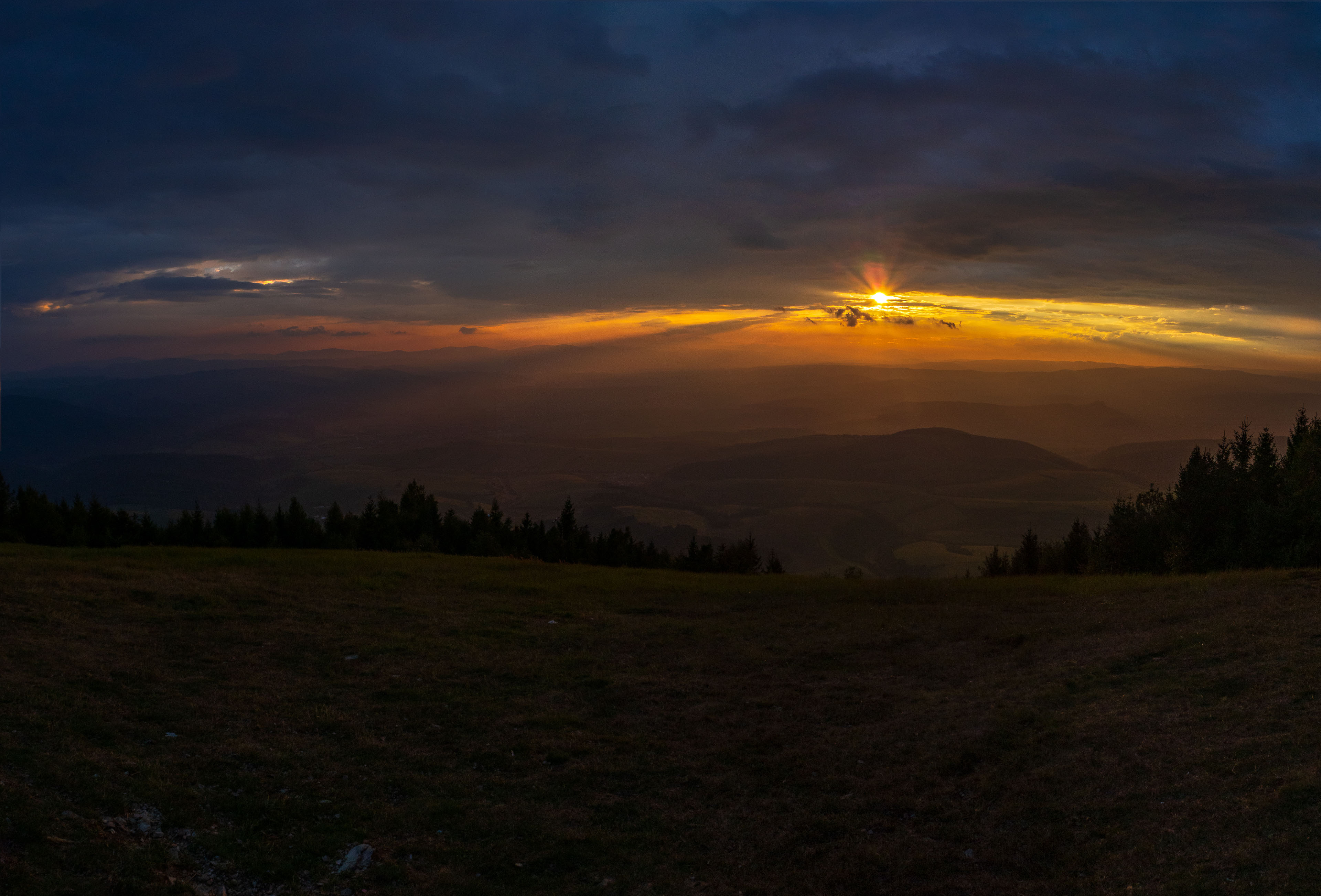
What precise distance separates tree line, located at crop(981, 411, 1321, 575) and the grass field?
12993mm

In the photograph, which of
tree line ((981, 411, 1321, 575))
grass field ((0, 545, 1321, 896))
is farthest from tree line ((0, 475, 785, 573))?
tree line ((981, 411, 1321, 575))

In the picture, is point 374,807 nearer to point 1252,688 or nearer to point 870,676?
point 870,676

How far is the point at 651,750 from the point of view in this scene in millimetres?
13906

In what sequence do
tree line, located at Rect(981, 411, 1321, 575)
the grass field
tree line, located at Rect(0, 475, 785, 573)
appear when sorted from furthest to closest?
tree line, located at Rect(0, 475, 785, 573) → tree line, located at Rect(981, 411, 1321, 575) → the grass field

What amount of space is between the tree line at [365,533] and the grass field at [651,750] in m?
19.4

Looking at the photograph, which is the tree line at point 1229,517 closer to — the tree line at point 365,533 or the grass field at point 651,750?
the grass field at point 651,750

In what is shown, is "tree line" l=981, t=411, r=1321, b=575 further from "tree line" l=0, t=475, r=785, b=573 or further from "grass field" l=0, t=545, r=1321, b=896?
"tree line" l=0, t=475, r=785, b=573

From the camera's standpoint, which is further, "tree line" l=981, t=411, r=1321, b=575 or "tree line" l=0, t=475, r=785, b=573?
"tree line" l=0, t=475, r=785, b=573

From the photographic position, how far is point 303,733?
1347 centimetres

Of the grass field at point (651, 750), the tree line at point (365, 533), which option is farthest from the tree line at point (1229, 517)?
the tree line at point (365, 533)

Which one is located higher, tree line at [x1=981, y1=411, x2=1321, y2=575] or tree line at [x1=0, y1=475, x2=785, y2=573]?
tree line at [x1=981, y1=411, x2=1321, y2=575]

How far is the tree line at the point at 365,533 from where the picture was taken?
38.8m

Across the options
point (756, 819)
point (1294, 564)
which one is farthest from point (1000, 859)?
point (1294, 564)

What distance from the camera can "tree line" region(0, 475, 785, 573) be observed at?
38812 millimetres
